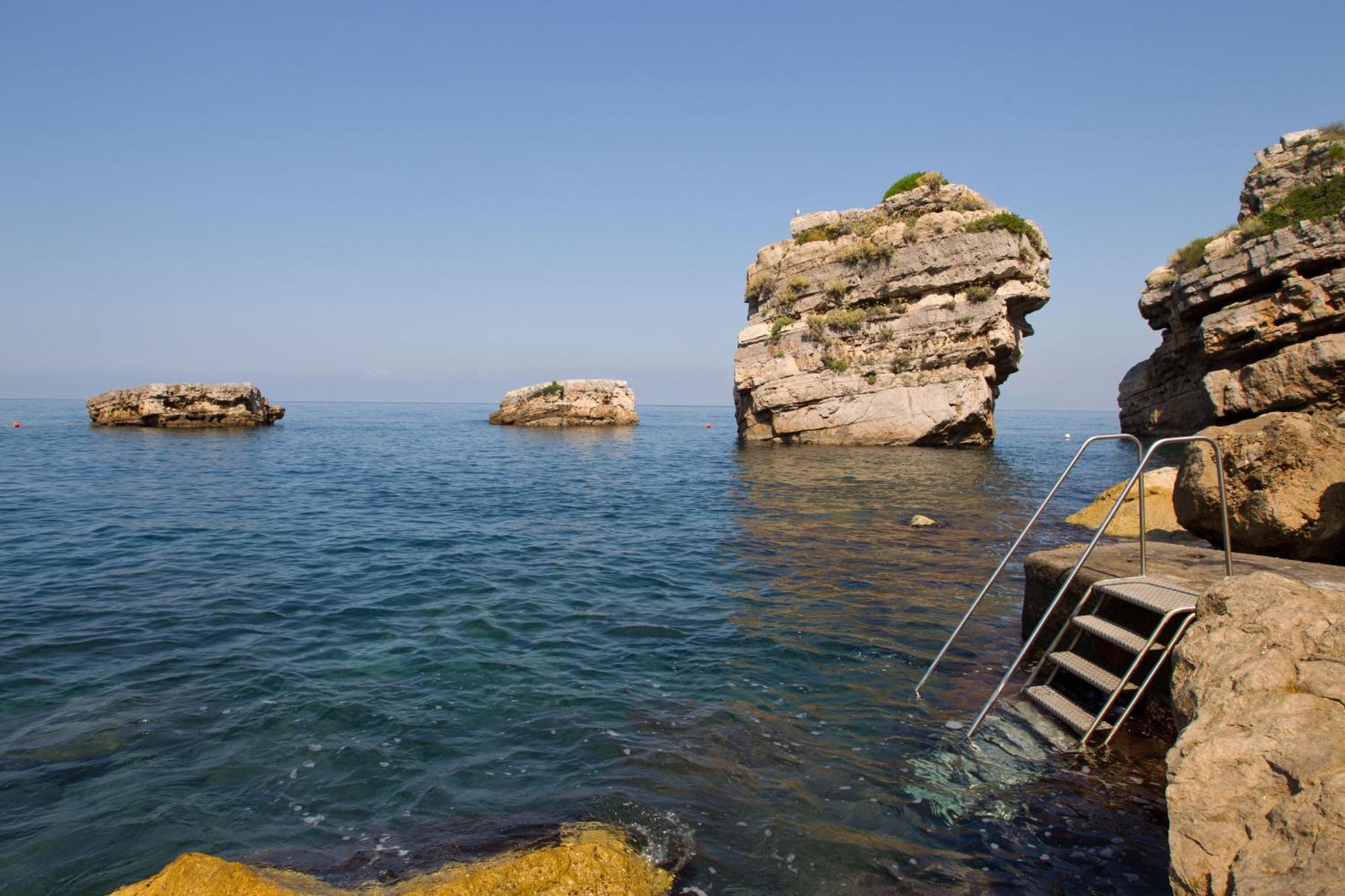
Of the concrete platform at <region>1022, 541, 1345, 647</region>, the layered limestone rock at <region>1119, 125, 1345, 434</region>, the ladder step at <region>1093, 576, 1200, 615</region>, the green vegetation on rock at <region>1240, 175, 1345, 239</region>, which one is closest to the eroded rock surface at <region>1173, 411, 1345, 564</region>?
the concrete platform at <region>1022, 541, 1345, 647</region>

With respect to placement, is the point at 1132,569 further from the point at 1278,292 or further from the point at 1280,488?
the point at 1278,292

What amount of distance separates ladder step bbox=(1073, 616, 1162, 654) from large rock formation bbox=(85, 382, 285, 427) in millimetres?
59574

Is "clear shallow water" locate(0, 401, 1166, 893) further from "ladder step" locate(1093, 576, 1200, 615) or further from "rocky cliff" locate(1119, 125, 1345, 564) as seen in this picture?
"rocky cliff" locate(1119, 125, 1345, 564)

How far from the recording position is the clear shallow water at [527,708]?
5094 millimetres

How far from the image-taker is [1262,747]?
12.6 ft

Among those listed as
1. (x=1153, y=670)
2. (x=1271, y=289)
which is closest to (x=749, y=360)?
(x=1271, y=289)

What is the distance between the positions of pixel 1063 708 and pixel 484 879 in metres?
5.18

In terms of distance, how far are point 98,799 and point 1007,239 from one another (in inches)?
1688

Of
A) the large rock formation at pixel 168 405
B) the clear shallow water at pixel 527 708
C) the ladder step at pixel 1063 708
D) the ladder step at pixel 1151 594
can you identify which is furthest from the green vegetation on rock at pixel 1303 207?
the large rock formation at pixel 168 405

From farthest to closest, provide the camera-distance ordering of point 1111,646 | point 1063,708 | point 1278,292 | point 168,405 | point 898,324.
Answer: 1. point 168,405
2. point 898,324
3. point 1278,292
4. point 1111,646
5. point 1063,708

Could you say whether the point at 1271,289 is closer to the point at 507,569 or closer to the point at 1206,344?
the point at 1206,344

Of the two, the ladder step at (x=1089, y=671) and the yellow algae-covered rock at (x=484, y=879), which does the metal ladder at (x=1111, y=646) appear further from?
the yellow algae-covered rock at (x=484, y=879)

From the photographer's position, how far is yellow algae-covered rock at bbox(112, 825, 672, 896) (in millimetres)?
4090

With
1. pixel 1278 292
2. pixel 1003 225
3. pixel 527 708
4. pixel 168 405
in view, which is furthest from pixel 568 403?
pixel 527 708
